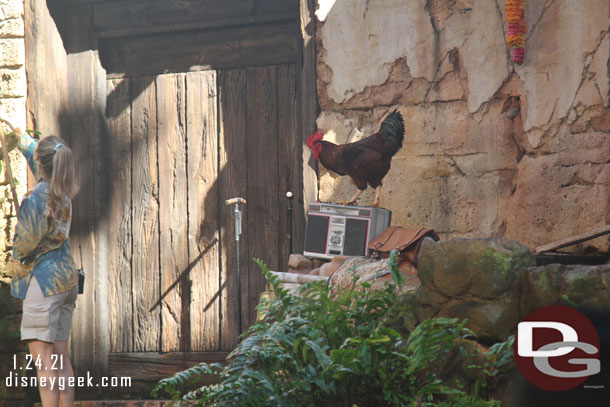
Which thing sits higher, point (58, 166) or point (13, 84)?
point (13, 84)

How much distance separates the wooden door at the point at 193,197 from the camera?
4.79 meters

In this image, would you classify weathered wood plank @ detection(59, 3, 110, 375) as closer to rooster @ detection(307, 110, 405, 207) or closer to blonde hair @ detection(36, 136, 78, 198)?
A: blonde hair @ detection(36, 136, 78, 198)

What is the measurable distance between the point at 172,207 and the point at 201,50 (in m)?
1.11

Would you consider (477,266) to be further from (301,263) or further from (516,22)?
(516,22)

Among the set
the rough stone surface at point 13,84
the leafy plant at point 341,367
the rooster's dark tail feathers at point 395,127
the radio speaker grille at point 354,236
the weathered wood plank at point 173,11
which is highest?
the weathered wood plank at point 173,11

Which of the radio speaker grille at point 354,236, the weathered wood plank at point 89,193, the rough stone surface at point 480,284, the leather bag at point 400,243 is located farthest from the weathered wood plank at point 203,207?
the rough stone surface at point 480,284

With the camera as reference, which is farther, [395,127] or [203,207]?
[203,207]

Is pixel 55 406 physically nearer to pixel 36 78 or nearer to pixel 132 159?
pixel 132 159

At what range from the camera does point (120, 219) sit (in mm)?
5070

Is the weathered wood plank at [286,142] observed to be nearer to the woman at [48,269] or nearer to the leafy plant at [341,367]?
the woman at [48,269]

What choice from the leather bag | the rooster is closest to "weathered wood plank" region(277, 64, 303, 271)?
the rooster

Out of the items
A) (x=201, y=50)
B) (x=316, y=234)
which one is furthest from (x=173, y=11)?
(x=316, y=234)

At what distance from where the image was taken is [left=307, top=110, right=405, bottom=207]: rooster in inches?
171

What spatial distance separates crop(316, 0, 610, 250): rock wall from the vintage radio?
0.32 m
